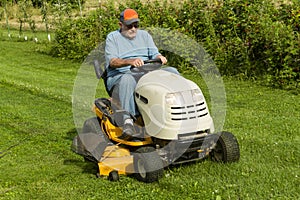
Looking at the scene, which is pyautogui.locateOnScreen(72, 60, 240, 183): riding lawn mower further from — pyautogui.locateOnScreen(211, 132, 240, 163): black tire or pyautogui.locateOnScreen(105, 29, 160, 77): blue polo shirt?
pyautogui.locateOnScreen(105, 29, 160, 77): blue polo shirt

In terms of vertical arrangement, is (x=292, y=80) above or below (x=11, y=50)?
above

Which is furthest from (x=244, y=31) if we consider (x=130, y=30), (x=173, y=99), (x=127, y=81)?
(x=173, y=99)

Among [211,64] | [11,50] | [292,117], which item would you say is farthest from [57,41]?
[292,117]

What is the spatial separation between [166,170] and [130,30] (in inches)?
56.4

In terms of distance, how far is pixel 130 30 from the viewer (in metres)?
5.45

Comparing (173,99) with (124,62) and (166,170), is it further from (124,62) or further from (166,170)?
(166,170)

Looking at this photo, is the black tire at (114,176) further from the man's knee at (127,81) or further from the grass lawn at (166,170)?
the man's knee at (127,81)

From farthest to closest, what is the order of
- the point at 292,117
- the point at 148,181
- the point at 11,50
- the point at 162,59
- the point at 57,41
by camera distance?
the point at 11,50 < the point at 57,41 < the point at 292,117 < the point at 162,59 < the point at 148,181

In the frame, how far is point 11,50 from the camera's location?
16469mm

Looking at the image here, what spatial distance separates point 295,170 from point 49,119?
3917 mm

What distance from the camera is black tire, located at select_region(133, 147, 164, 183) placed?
4812 millimetres

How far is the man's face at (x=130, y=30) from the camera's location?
5434 mm

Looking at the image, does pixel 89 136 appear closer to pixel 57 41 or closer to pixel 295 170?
pixel 295 170

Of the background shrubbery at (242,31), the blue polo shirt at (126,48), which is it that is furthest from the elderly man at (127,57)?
the background shrubbery at (242,31)
